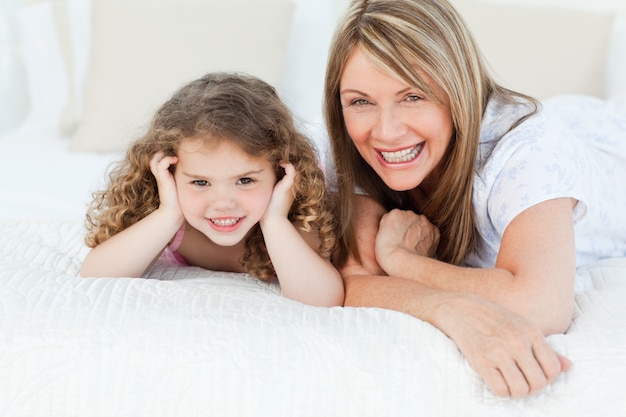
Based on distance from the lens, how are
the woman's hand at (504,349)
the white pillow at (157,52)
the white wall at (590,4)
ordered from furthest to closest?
the white wall at (590,4) < the white pillow at (157,52) < the woman's hand at (504,349)

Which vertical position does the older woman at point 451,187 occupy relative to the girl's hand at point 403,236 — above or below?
above

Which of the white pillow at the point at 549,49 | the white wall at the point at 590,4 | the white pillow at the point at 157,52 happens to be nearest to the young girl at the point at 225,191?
the white pillow at the point at 157,52

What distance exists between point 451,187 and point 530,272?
12.1 inches

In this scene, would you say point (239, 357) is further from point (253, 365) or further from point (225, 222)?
point (225, 222)

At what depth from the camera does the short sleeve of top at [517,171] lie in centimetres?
133

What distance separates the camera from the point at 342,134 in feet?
5.11

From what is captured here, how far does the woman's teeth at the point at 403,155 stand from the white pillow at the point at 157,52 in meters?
1.13

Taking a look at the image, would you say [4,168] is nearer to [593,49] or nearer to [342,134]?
[342,134]

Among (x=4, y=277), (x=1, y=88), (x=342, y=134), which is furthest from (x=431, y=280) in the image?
(x=1, y=88)

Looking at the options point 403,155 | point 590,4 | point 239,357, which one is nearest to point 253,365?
point 239,357

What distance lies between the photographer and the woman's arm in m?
1.17

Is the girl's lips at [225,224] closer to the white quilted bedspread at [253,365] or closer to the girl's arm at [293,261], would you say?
the girl's arm at [293,261]

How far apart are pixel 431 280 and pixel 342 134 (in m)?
0.39

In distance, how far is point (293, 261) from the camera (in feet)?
4.59
